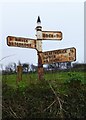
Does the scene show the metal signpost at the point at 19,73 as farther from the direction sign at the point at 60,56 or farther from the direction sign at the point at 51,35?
the direction sign at the point at 51,35

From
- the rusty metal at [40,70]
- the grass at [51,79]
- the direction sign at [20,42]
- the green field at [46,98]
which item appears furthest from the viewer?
the direction sign at [20,42]

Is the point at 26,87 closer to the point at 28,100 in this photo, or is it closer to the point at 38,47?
the point at 28,100

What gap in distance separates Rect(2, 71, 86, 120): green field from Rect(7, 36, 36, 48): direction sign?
1.83 ft

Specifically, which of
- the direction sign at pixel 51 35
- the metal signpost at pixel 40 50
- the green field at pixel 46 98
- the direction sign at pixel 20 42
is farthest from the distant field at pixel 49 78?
the direction sign at pixel 51 35

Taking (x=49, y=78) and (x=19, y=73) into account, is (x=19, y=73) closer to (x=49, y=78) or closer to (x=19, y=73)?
(x=19, y=73)

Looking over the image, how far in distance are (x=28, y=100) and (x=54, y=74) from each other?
0.66m

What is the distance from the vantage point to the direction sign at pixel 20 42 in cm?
456

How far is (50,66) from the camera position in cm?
467

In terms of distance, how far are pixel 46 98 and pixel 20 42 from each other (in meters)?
1.01

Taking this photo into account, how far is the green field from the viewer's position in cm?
398

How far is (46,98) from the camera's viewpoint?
4.07 metres

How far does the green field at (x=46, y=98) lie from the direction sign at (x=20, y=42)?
1.83 ft

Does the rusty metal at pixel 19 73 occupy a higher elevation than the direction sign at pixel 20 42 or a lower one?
lower

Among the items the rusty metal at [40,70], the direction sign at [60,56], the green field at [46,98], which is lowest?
the green field at [46,98]
